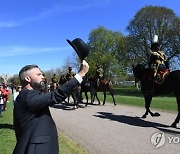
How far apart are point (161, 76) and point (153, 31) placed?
Answer: 111 feet

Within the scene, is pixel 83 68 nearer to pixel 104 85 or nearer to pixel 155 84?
pixel 155 84

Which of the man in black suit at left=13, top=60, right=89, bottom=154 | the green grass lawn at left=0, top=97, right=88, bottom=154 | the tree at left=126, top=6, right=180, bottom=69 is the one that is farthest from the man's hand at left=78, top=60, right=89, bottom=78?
the tree at left=126, top=6, right=180, bottom=69

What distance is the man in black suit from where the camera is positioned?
3.77m

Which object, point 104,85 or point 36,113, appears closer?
point 36,113

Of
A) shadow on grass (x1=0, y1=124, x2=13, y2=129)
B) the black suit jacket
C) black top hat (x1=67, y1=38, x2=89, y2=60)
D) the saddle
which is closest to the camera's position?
the black suit jacket

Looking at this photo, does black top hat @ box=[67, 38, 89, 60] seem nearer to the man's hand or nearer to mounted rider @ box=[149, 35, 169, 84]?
the man's hand

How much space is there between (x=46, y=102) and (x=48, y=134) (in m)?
0.38

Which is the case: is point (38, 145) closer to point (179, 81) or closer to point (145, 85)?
point (179, 81)

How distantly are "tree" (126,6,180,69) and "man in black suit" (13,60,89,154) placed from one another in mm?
41758

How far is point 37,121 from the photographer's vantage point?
386cm

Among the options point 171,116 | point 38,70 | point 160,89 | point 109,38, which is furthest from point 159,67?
point 109,38

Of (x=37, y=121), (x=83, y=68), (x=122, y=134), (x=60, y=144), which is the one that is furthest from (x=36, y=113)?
(x=122, y=134)

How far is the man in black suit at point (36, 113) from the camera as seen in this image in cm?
377

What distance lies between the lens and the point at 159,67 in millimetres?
12789
